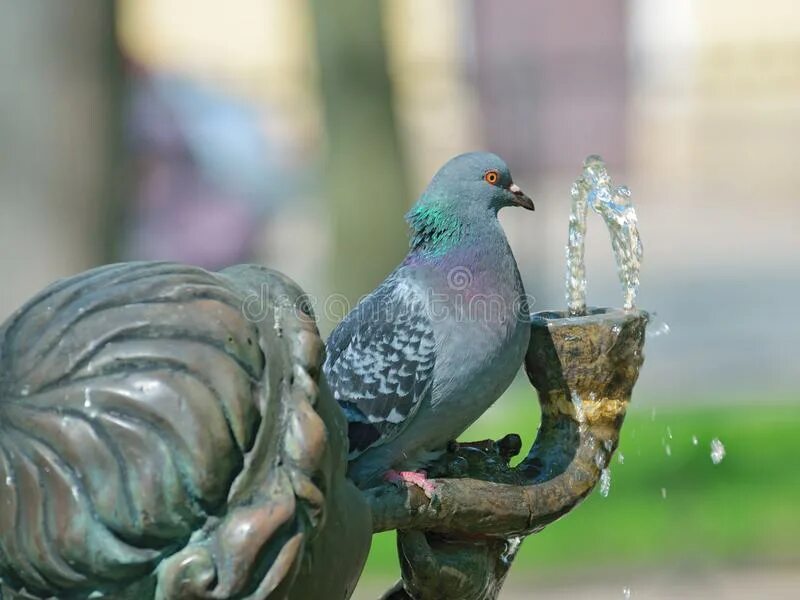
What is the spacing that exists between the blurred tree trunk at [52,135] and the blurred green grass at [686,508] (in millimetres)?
2097

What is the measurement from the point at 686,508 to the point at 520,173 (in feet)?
15.2

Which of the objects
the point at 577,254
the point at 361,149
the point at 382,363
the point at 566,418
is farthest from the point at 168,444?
the point at 361,149

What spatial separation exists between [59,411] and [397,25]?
14.6 meters

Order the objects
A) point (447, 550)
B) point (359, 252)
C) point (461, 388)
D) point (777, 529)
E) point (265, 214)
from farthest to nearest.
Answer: point (265, 214) < point (359, 252) < point (777, 529) < point (461, 388) < point (447, 550)

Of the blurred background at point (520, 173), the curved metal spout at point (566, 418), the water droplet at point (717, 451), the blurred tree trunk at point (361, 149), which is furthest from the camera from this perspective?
the blurred tree trunk at point (361, 149)

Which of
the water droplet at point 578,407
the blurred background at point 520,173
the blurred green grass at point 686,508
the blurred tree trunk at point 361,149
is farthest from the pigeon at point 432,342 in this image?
the blurred tree trunk at point 361,149

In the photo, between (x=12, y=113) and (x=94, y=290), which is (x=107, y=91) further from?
(x=94, y=290)

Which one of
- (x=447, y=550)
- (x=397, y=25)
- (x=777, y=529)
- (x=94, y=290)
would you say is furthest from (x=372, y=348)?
(x=397, y=25)

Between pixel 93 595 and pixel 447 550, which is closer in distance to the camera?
pixel 93 595

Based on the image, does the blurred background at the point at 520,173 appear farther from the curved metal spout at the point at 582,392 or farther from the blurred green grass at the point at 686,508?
the curved metal spout at the point at 582,392

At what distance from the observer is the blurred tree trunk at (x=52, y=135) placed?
5387 mm

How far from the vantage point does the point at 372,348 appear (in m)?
2.69

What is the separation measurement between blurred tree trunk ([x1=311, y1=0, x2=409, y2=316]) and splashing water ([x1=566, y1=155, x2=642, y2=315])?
5.30m

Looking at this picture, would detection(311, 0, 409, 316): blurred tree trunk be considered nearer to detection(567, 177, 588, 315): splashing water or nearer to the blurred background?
the blurred background
